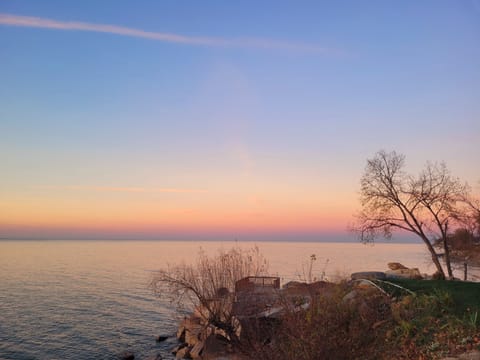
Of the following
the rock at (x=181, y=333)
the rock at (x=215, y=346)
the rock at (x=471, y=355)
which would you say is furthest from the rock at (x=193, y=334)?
the rock at (x=471, y=355)

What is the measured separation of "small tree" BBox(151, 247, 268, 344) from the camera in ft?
61.7

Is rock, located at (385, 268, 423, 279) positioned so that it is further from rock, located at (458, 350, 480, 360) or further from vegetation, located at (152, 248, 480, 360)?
rock, located at (458, 350, 480, 360)

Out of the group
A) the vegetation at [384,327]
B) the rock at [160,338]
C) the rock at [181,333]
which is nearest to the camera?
the vegetation at [384,327]

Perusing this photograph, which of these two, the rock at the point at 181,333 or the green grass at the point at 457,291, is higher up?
the green grass at the point at 457,291

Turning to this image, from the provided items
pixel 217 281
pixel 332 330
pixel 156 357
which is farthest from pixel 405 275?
pixel 332 330

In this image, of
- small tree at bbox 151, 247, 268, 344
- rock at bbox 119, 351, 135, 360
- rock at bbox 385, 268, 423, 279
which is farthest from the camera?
rock at bbox 385, 268, 423, 279

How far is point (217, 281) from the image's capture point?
65.0 feet

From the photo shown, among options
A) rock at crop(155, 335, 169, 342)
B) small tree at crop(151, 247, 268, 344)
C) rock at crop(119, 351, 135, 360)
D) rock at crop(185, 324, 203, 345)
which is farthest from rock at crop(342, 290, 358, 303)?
rock at crop(155, 335, 169, 342)

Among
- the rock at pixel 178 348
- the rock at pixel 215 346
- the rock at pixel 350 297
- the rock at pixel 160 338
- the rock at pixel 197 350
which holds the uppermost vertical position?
the rock at pixel 350 297

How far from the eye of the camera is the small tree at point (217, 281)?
741 inches

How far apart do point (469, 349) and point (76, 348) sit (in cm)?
2284

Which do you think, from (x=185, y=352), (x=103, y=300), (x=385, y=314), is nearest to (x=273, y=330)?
(x=385, y=314)

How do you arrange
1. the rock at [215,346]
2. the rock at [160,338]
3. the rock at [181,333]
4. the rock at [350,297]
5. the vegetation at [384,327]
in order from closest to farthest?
the vegetation at [384,327], the rock at [350,297], the rock at [215,346], the rock at [181,333], the rock at [160,338]

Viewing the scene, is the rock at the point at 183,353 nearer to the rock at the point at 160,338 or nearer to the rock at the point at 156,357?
the rock at the point at 156,357
